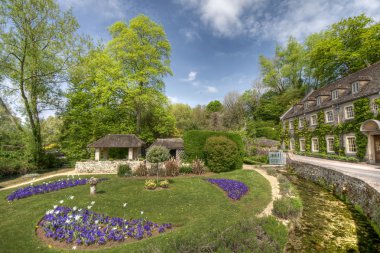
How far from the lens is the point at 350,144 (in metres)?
19.5

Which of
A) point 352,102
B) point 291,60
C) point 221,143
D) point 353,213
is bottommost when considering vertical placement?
point 353,213

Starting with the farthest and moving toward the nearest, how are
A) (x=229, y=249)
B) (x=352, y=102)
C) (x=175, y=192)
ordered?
1. (x=352, y=102)
2. (x=175, y=192)
3. (x=229, y=249)

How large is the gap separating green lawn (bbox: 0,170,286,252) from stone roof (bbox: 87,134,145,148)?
9246 mm

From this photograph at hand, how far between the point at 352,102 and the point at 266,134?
64.1ft

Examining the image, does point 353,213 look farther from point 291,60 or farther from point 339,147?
point 291,60

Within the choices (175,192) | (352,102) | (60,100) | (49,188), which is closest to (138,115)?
(60,100)

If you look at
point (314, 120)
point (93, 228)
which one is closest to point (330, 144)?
point (314, 120)

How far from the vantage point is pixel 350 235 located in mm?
6094

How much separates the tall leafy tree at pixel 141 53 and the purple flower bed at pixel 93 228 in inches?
738

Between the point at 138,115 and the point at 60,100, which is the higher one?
the point at 60,100

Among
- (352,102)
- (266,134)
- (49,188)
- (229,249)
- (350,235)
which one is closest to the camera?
(229,249)

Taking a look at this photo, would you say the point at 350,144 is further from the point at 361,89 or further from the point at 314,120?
the point at 314,120

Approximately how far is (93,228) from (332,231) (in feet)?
26.5

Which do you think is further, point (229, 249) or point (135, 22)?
point (135, 22)
